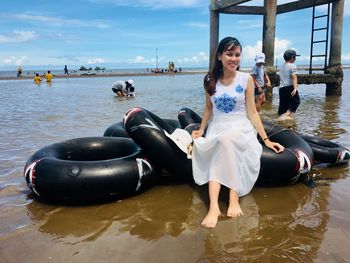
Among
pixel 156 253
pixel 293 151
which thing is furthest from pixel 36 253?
pixel 293 151

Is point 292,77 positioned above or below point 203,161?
above

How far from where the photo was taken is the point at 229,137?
3.52 meters

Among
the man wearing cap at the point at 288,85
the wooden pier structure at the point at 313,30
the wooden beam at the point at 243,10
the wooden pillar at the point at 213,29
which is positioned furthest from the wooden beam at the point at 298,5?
the man wearing cap at the point at 288,85

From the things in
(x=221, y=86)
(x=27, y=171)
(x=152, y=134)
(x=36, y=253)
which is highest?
(x=221, y=86)

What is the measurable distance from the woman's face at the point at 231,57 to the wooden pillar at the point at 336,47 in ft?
37.6

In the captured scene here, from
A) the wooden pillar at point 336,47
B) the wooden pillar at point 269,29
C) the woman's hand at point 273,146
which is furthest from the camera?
the wooden pillar at point 336,47

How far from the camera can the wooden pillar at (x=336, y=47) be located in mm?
13353

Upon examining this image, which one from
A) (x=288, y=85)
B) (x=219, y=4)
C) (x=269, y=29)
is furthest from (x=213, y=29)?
(x=288, y=85)

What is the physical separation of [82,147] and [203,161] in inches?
65.8

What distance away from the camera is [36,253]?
2762 mm

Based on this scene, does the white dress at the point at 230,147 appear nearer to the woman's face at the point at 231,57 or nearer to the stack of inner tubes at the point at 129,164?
the woman's face at the point at 231,57

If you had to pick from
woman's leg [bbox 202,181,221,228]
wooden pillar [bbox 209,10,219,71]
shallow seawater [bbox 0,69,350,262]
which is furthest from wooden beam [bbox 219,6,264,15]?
woman's leg [bbox 202,181,221,228]

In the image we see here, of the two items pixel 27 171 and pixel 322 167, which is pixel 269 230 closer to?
pixel 322 167

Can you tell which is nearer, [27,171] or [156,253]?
[156,253]
